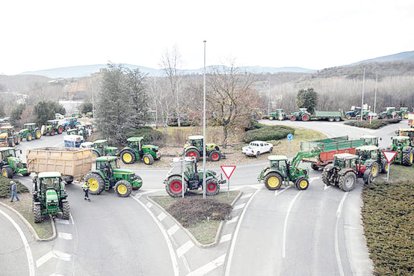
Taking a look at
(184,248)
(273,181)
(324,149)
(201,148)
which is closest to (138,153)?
(201,148)

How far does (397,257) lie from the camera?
44.8ft

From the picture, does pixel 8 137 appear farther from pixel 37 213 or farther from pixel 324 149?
pixel 324 149

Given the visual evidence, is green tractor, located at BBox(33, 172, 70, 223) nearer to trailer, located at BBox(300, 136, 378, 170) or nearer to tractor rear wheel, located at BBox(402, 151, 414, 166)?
trailer, located at BBox(300, 136, 378, 170)

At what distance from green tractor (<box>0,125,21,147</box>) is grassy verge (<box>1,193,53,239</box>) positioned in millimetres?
21281

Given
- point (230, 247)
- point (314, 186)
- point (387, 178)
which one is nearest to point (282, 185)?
point (314, 186)

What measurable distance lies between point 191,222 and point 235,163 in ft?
46.1

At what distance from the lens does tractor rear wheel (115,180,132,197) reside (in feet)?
70.2

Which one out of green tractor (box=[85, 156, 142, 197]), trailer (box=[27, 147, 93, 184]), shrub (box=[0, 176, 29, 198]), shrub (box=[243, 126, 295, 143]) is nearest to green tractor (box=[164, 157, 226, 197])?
green tractor (box=[85, 156, 142, 197])

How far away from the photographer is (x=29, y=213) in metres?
18.6

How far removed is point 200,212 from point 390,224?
850 cm

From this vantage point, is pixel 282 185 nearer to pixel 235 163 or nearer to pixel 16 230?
pixel 235 163

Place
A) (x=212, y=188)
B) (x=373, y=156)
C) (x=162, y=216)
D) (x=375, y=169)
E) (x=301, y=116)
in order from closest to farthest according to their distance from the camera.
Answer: (x=162, y=216) → (x=212, y=188) → (x=375, y=169) → (x=373, y=156) → (x=301, y=116)

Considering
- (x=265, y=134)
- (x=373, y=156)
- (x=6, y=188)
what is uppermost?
(x=265, y=134)

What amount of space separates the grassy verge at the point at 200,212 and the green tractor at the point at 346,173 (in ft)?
20.6
